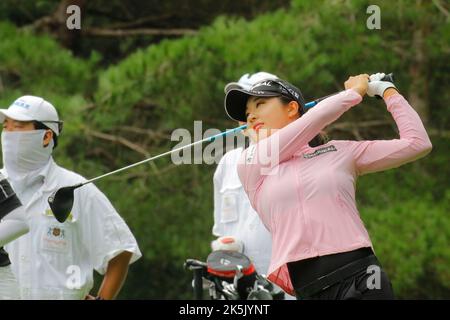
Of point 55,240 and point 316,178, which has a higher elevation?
point 316,178

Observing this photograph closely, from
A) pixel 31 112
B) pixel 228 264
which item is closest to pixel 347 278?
pixel 228 264

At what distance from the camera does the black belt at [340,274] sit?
460 cm

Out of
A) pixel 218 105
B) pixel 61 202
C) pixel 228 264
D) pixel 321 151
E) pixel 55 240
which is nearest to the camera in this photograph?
pixel 321 151

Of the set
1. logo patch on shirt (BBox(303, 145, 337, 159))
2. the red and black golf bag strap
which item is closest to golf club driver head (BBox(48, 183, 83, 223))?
the red and black golf bag strap

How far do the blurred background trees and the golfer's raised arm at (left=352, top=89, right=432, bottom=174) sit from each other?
6056 mm

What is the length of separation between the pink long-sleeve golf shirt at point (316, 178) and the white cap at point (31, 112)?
2072 millimetres

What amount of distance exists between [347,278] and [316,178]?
0.41 meters

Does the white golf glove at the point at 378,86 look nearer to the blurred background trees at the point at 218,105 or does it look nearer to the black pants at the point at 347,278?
the black pants at the point at 347,278

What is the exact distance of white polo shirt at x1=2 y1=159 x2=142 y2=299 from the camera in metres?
6.37

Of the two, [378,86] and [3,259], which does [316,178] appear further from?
[3,259]

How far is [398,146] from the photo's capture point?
4766 millimetres

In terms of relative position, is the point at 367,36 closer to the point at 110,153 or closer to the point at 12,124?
the point at 110,153

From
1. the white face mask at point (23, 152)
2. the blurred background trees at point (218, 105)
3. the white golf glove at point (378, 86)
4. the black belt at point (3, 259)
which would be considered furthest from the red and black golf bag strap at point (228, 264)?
the blurred background trees at point (218, 105)

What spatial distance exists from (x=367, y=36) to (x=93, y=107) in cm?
282
